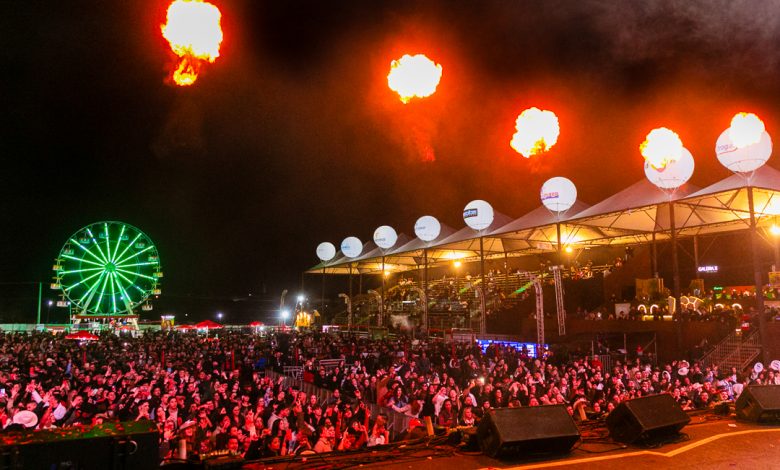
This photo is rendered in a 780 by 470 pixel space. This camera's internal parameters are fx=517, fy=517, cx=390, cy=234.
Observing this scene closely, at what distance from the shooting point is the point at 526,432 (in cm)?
583

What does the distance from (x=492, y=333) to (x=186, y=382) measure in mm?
19898

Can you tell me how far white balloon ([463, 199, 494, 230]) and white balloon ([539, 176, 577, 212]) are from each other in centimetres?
430

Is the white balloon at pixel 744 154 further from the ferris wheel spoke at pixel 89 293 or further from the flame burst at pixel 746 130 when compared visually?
the ferris wheel spoke at pixel 89 293

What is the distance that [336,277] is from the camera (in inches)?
2638

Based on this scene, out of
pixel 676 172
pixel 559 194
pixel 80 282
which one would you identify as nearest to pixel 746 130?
pixel 676 172

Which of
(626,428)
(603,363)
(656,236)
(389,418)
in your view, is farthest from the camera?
(656,236)

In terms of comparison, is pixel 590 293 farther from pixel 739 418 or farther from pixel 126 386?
pixel 126 386

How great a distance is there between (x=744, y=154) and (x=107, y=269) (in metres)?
42.5

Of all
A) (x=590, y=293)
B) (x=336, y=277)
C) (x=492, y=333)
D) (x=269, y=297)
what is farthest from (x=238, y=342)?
(x=269, y=297)

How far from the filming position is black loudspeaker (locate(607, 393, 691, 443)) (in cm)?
639

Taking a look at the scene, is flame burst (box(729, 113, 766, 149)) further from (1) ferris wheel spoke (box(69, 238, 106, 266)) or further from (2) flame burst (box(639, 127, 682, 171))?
(1) ferris wheel spoke (box(69, 238, 106, 266))

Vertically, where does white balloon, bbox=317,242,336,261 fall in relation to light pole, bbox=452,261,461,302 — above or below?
above

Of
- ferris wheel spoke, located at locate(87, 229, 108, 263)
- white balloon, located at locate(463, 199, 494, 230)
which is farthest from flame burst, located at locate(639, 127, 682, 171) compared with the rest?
ferris wheel spoke, located at locate(87, 229, 108, 263)

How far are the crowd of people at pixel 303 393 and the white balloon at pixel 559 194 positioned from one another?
22.8 ft
